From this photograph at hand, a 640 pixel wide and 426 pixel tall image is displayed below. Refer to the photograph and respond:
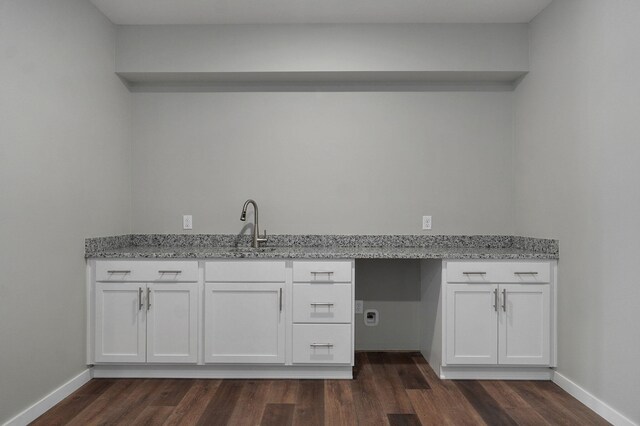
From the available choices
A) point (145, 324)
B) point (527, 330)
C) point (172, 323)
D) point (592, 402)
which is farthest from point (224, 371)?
point (592, 402)

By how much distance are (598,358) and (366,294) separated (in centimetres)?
156

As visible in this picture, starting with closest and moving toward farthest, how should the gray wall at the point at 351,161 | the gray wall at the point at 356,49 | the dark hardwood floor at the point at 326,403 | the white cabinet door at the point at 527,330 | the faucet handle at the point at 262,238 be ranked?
1. the dark hardwood floor at the point at 326,403
2. the white cabinet door at the point at 527,330
3. the gray wall at the point at 356,49
4. the faucet handle at the point at 262,238
5. the gray wall at the point at 351,161

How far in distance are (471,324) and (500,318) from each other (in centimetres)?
19

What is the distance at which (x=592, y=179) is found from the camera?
243cm

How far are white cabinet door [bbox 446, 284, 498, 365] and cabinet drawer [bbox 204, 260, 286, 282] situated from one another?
111cm

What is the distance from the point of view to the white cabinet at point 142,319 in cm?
280

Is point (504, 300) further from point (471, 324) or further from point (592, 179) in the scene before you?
point (592, 179)

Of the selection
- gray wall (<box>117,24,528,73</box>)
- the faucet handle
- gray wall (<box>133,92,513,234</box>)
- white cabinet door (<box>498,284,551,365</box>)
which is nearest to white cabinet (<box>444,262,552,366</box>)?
white cabinet door (<box>498,284,551,365</box>)

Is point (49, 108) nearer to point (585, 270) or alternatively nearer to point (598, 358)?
point (585, 270)

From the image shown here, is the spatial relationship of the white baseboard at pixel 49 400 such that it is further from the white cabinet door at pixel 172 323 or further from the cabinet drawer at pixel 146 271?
the cabinet drawer at pixel 146 271

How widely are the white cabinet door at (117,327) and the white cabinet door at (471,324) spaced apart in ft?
6.49

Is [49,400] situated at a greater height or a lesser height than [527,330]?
lesser

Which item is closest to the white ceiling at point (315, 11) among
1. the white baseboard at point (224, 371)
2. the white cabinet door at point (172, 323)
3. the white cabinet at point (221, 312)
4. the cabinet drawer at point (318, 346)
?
the white cabinet at point (221, 312)

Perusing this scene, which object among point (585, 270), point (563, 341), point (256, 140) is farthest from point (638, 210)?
point (256, 140)
